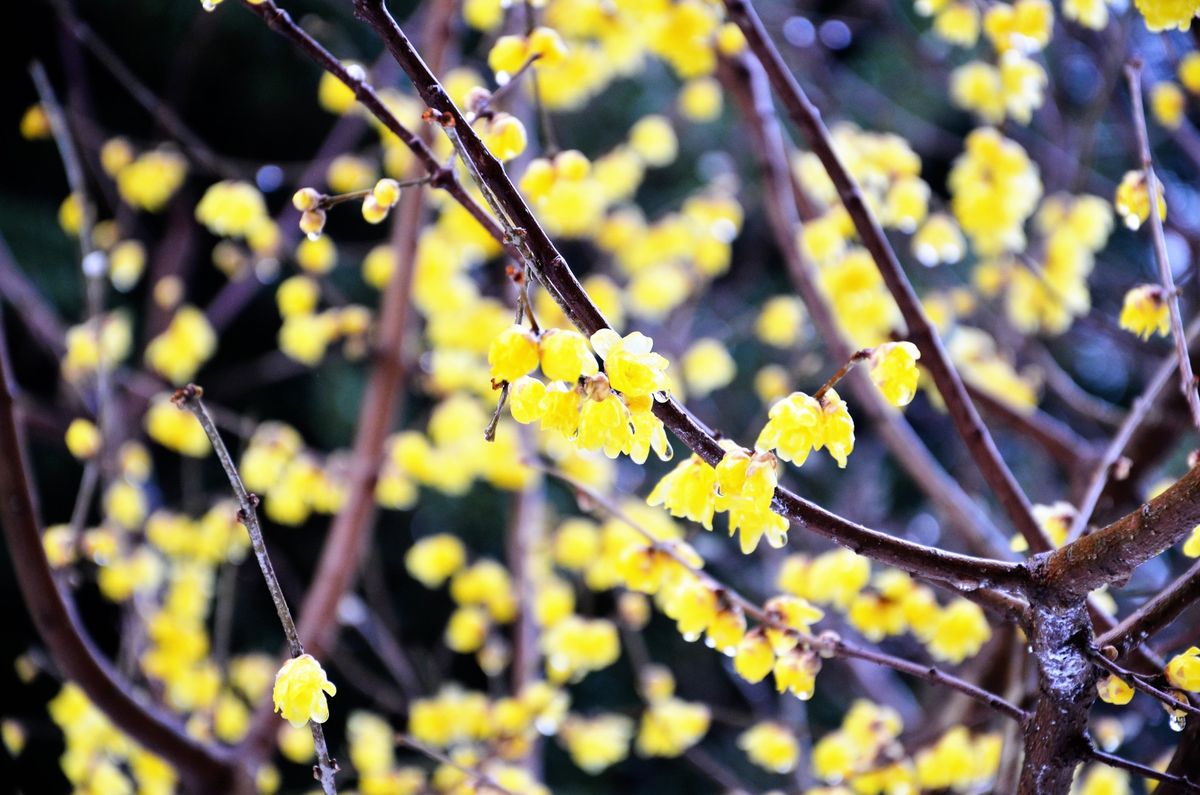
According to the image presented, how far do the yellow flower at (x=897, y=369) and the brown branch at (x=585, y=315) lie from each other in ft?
0.43

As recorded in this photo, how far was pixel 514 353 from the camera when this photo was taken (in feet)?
2.33

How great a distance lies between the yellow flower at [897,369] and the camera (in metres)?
0.84

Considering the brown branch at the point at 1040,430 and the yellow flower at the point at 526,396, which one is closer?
the yellow flower at the point at 526,396

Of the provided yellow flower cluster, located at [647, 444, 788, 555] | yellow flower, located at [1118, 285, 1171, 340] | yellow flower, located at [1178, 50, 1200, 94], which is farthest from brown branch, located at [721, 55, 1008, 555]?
yellow flower cluster, located at [647, 444, 788, 555]

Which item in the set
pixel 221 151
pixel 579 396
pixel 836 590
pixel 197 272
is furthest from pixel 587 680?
pixel 579 396

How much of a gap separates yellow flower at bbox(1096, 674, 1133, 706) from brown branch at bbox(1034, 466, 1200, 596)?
13 cm

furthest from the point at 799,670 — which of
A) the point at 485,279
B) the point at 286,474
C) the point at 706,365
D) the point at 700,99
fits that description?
the point at 485,279

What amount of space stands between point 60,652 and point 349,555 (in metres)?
0.59

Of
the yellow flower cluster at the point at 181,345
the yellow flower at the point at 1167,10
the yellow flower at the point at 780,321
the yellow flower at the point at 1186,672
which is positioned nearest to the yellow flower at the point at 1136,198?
the yellow flower at the point at 1167,10

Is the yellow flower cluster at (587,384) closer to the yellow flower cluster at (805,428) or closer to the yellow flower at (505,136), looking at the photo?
the yellow flower cluster at (805,428)

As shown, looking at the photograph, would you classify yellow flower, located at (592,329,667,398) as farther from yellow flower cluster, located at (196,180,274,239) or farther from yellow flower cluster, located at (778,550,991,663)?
yellow flower cluster, located at (196,180,274,239)

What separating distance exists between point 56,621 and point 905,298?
123 cm

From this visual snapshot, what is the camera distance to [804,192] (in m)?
2.05

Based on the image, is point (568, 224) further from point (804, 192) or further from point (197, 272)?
point (197, 272)
